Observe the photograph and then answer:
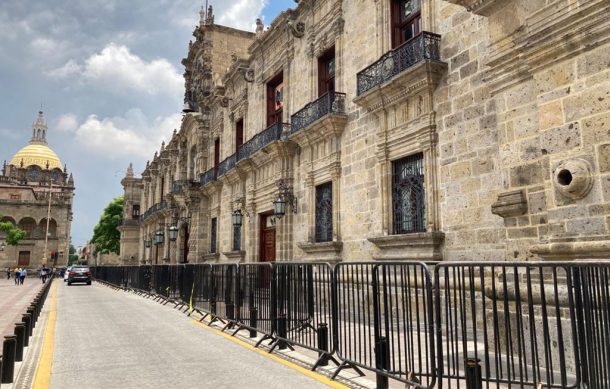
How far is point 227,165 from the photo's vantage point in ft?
68.6

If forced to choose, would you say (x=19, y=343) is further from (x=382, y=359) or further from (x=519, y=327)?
(x=519, y=327)

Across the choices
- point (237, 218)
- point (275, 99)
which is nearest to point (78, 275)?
point (237, 218)

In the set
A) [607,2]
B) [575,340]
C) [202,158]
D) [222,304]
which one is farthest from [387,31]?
[202,158]

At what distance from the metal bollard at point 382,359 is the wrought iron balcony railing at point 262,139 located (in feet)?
37.1

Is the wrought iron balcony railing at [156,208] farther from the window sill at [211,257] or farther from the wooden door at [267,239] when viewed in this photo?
the wooden door at [267,239]

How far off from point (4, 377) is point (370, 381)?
3.87 meters

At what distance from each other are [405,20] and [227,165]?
11657 millimetres

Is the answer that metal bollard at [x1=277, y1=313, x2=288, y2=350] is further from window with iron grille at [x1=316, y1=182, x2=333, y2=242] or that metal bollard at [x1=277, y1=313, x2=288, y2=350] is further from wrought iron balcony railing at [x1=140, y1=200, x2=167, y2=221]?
wrought iron balcony railing at [x1=140, y1=200, x2=167, y2=221]

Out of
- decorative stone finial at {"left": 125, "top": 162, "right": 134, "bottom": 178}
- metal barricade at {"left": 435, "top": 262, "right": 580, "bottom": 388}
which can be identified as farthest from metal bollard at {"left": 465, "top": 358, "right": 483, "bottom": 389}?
decorative stone finial at {"left": 125, "top": 162, "right": 134, "bottom": 178}

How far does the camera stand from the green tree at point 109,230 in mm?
62062

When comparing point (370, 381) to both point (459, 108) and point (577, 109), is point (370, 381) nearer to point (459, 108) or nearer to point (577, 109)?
point (577, 109)

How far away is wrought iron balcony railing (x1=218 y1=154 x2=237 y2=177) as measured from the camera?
20056 millimetres

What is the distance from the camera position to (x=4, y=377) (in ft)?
16.7

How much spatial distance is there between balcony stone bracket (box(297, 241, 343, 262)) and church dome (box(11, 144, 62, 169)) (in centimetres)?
9035
